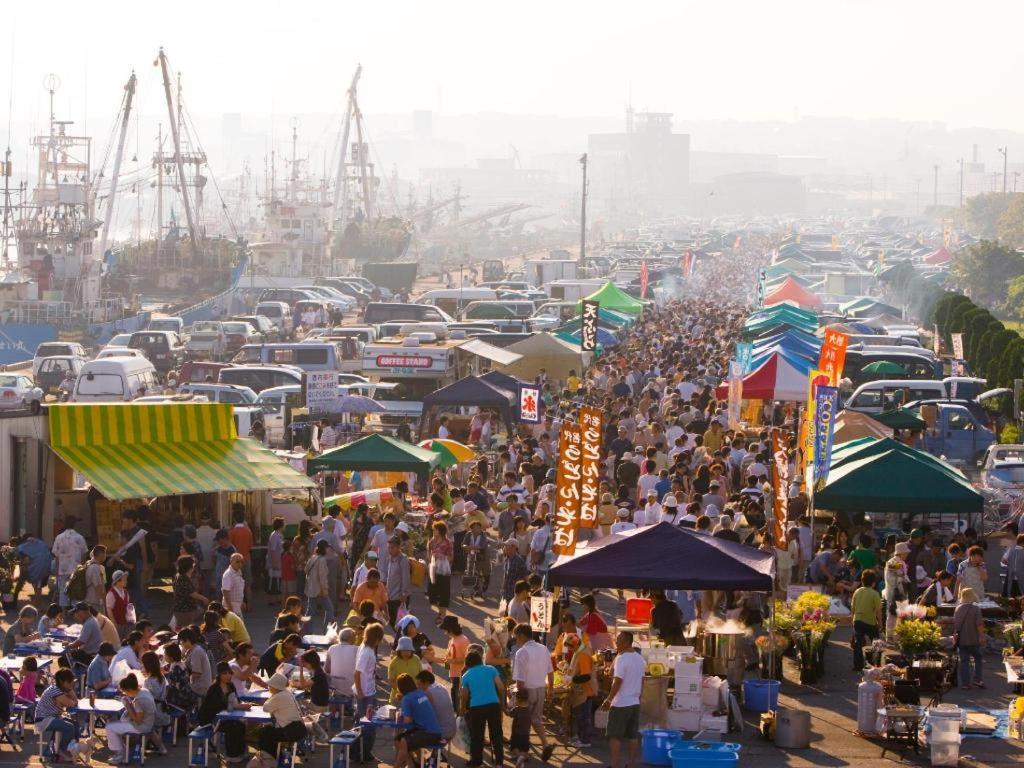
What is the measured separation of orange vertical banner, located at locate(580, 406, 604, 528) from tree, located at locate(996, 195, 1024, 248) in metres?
129

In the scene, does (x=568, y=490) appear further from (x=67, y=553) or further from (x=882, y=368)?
(x=882, y=368)

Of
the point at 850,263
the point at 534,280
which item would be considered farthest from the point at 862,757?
the point at 850,263

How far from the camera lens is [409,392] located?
114 feet

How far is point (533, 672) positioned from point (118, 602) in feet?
15.6

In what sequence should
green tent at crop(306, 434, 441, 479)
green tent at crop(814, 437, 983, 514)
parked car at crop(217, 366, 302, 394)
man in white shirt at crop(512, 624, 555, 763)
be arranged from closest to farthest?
man in white shirt at crop(512, 624, 555, 763), green tent at crop(814, 437, 983, 514), green tent at crop(306, 434, 441, 479), parked car at crop(217, 366, 302, 394)

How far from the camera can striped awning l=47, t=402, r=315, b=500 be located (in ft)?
64.6

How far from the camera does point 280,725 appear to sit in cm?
1310

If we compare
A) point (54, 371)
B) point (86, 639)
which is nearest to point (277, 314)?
point (54, 371)

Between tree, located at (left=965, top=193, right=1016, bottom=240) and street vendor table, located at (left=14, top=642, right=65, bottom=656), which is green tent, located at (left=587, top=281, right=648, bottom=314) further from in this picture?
tree, located at (left=965, top=193, right=1016, bottom=240)

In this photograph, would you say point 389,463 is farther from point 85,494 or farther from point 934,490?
point 934,490

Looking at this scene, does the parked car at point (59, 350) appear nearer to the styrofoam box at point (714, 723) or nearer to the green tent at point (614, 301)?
the green tent at point (614, 301)

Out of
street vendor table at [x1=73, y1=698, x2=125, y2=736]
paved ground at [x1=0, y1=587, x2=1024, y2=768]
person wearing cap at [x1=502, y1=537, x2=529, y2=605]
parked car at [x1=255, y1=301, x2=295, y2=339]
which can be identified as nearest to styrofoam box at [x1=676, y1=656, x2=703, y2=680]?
paved ground at [x1=0, y1=587, x2=1024, y2=768]

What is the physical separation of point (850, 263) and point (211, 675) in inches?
4265

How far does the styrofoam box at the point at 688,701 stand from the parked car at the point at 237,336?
3380 cm
